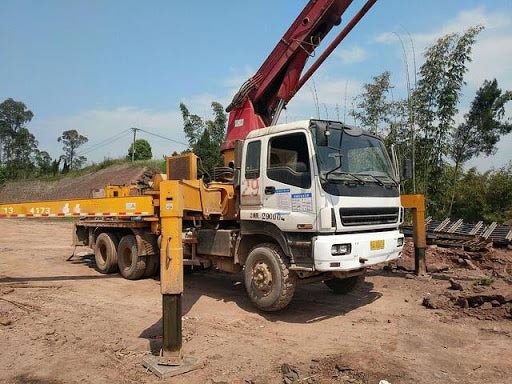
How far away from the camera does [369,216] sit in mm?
6312

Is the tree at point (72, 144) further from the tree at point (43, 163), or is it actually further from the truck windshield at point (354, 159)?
the truck windshield at point (354, 159)

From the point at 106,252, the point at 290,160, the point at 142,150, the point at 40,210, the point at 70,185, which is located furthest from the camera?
the point at 142,150

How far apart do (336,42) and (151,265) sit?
5973 millimetres

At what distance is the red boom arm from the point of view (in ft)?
27.9

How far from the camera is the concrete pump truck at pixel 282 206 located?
5793 mm

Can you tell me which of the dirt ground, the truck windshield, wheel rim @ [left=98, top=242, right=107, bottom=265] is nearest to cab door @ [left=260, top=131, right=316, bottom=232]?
the truck windshield

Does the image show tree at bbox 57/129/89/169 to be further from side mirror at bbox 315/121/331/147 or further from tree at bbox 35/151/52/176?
side mirror at bbox 315/121/331/147

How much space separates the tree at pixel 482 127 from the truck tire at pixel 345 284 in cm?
1074

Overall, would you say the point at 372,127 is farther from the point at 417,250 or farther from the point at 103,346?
the point at 103,346

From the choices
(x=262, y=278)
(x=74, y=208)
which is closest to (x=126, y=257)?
(x=74, y=208)

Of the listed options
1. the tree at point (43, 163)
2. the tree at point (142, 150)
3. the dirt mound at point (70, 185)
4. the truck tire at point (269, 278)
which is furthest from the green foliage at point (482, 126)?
the tree at point (43, 163)

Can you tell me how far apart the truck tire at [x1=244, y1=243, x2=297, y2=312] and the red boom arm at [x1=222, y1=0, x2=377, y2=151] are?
9.34ft

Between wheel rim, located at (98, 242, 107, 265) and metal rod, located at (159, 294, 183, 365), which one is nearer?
metal rod, located at (159, 294, 183, 365)

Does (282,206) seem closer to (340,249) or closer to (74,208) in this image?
(340,249)
